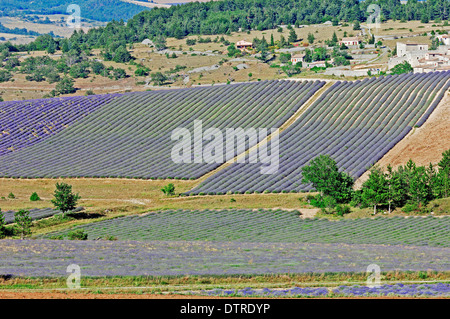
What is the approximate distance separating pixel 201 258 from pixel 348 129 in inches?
1829

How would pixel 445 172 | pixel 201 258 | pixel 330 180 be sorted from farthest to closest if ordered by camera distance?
pixel 445 172 < pixel 330 180 < pixel 201 258

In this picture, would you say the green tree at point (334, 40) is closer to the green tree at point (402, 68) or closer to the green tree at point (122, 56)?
the green tree at point (402, 68)

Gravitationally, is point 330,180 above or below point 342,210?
above

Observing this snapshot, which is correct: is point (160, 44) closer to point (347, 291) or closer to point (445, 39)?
point (445, 39)

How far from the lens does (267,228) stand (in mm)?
54281

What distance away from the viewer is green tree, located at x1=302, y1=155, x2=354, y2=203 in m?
62.5

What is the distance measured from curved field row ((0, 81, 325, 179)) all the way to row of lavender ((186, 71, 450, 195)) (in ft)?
12.3

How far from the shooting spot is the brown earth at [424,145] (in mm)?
71438

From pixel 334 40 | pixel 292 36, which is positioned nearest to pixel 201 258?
pixel 334 40

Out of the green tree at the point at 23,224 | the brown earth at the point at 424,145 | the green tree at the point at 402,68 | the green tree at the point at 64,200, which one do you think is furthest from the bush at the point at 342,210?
the green tree at the point at 402,68

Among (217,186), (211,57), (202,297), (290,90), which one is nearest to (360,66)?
(211,57)

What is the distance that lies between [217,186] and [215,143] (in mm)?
14288

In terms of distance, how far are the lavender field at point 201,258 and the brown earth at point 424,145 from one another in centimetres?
2707
